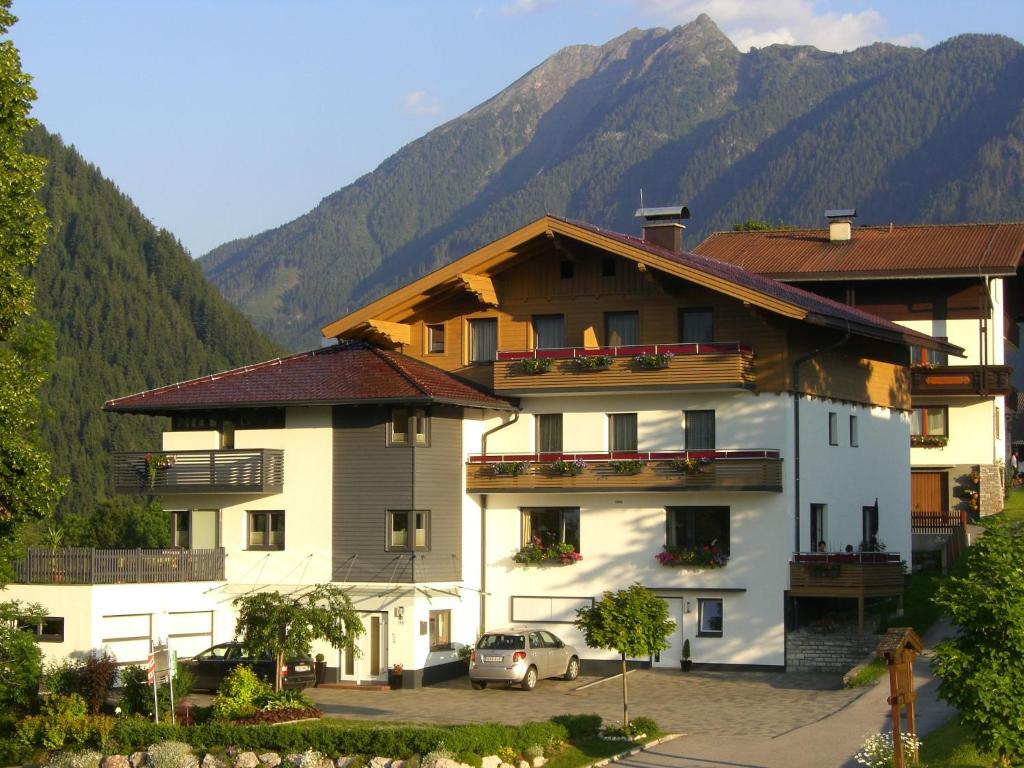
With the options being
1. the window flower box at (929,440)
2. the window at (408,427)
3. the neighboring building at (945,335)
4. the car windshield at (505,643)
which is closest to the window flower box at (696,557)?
→ the car windshield at (505,643)

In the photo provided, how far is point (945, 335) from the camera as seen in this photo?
56.6 m

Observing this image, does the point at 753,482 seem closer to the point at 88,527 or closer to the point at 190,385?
the point at 190,385

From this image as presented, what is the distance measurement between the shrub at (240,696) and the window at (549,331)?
45.6 ft

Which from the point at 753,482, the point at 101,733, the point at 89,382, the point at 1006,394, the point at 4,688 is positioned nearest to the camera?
the point at 101,733

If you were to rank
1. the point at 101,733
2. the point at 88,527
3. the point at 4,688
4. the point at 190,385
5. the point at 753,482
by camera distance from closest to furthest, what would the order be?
the point at 101,733, the point at 4,688, the point at 753,482, the point at 190,385, the point at 88,527

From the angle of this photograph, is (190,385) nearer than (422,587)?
No

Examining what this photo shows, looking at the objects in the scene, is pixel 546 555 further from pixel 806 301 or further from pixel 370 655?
pixel 806 301

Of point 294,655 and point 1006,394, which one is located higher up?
point 1006,394

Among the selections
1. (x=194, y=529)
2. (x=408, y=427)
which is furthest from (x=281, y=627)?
(x=194, y=529)

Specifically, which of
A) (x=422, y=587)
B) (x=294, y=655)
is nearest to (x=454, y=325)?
(x=422, y=587)

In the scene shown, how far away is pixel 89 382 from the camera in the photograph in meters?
180

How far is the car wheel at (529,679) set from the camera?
38781 millimetres

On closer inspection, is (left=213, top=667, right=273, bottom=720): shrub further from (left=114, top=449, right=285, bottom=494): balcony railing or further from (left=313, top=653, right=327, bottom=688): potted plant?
(left=114, top=449, right=285, bottom=494): balcony railing

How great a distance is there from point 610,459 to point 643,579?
3260 millimetres
